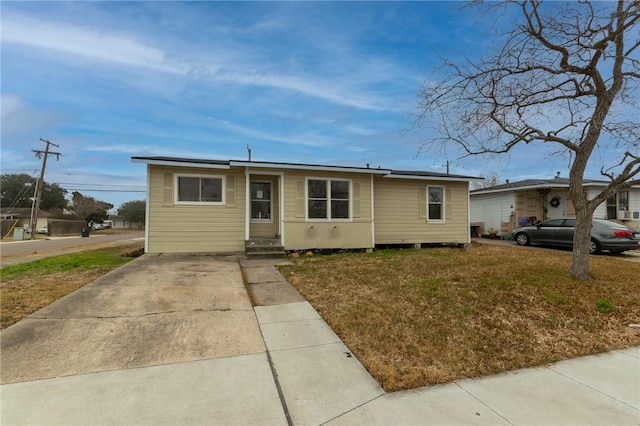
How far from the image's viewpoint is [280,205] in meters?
11.0

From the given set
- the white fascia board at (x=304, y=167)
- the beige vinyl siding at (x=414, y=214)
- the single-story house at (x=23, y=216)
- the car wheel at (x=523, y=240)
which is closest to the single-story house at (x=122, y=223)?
the single-story house at (x=23, y=216)

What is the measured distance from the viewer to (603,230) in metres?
11.8

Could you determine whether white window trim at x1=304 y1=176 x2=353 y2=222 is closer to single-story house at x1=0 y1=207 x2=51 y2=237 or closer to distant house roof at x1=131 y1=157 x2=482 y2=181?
distant house roof at x1=131 y1=157 x2=482 y2=181

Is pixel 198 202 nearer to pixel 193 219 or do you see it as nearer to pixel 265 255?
pixel 193 219

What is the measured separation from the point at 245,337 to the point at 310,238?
23.7ft

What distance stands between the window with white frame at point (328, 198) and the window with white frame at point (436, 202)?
380 cm

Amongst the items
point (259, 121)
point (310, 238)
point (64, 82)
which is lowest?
point (310, 238)

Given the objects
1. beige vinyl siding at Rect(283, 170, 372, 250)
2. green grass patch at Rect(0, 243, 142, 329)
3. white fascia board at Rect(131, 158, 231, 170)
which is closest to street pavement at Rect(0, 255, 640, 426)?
green grass patch at Rect(0, 243, 142, 329)

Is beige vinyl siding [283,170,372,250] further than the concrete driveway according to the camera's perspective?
Yes

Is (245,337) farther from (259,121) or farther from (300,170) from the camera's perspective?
(259,121)

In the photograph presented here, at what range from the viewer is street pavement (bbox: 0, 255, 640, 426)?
96.7 inches

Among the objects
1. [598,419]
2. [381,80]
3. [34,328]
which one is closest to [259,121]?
[381,80]

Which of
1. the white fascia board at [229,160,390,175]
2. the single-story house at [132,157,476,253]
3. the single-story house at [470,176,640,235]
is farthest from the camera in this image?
the single-story house at [470,176,640,235]

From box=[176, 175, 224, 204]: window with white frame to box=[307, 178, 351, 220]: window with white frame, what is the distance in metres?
2.92
